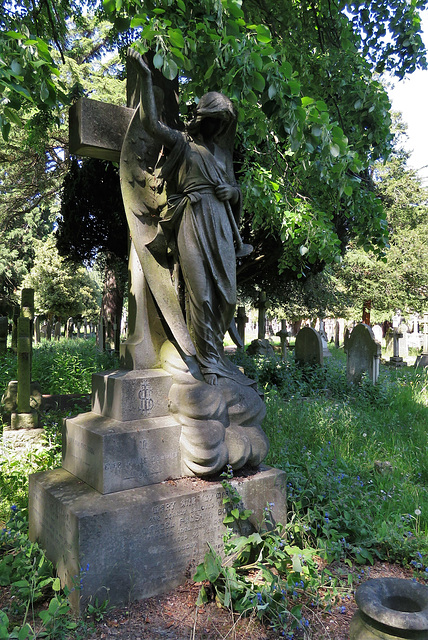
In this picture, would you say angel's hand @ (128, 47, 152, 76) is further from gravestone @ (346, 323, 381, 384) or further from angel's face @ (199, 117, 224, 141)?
gravestone @ (346, 323, 381, 384)

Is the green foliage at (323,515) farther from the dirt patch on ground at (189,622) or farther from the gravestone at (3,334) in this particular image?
the gravestone at (3,334)

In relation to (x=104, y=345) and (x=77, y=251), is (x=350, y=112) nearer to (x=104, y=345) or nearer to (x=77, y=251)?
(x=77, y=251)

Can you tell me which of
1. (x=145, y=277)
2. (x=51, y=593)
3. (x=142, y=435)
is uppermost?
(x=145, y=277)

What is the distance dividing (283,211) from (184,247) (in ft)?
12.2

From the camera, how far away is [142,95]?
304 cm

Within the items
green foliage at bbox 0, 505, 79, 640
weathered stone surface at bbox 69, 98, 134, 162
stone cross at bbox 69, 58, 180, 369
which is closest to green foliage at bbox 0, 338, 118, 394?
green foliage at bbox 0, 505, 79, 640

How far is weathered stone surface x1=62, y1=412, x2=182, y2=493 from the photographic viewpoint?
2791mm

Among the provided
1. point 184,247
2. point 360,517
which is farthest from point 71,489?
point 360,517

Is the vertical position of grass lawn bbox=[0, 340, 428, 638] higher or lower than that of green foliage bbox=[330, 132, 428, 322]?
lower

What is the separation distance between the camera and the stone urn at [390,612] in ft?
6.27

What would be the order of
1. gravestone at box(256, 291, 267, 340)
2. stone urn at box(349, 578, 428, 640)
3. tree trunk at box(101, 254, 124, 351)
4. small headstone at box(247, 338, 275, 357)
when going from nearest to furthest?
stone urn at box(349, 578, 428, 640), tree trunk at box(101, 254, 124, 351), small headstone at box(247, 338, 275, 357), gravestone at box(256, 291, 267, 340)

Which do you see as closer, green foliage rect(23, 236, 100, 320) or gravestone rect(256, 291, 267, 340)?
gravestone rect(256, 291, 267, 340)

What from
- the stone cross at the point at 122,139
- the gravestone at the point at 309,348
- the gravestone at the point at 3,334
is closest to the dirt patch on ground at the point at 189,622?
the stone cross at the point at 122,139

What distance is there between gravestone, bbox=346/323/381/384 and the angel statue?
6303 mm
